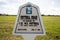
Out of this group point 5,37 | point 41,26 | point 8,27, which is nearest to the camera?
point 41,26

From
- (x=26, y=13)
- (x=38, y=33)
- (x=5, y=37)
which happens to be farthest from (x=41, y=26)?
(x=5, y=37)

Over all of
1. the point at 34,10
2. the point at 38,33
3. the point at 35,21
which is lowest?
the point at 38,33

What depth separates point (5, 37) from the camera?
4.31m

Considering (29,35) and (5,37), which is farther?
(5,37)

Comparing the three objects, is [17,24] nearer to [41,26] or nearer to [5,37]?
[41,26]

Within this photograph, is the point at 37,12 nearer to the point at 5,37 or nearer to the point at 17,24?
the point at 17,24

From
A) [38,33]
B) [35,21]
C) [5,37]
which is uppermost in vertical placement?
[35,21]

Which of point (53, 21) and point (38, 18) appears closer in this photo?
point (38, 18)

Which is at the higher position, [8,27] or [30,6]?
[30,6]

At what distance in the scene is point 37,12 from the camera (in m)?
2.93

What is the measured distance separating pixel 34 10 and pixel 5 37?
1647 mm

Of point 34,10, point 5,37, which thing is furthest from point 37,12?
point 5,37

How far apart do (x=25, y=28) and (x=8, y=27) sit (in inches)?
70.6

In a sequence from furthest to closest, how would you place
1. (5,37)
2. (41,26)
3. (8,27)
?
(8,27), (5,37), (41,26)
